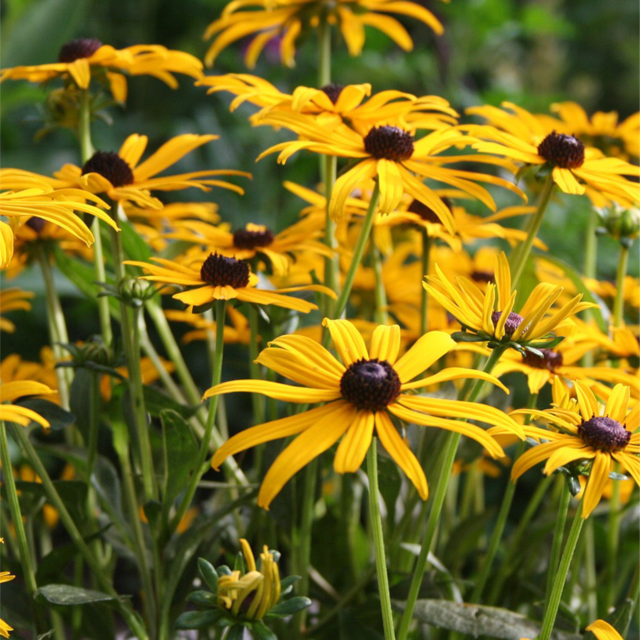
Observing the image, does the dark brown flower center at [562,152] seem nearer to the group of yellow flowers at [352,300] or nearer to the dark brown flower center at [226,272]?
the group of yellow flowers at [352,300]

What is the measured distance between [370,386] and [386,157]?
156 millimetres

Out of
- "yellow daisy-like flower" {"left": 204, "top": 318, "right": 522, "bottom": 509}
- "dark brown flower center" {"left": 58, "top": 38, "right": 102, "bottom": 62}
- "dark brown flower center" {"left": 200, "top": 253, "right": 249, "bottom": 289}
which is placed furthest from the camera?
"dark brown flower center" {"left": 58, "top": 38, "right": 102, "bottom": 62}

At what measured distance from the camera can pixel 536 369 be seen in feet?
1.42

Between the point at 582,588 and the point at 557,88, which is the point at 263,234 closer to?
the point at 582,588

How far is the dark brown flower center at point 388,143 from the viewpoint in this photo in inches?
16.4

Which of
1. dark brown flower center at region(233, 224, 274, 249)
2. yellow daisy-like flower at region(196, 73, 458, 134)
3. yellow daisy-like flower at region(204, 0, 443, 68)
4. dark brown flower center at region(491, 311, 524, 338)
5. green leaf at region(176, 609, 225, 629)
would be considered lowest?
green leaf at region(176, 609, 225, 629)

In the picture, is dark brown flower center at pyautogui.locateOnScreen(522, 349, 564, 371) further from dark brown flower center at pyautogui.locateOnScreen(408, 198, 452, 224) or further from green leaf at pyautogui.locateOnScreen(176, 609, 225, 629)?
green leaf at pyautogui.locateOnScreen(176, 609, 225, 629)

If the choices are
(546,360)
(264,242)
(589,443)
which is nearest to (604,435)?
(589,443)

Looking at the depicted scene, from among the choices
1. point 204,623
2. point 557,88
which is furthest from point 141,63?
point 557,88

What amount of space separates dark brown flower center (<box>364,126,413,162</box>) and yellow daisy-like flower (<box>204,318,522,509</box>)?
116mm

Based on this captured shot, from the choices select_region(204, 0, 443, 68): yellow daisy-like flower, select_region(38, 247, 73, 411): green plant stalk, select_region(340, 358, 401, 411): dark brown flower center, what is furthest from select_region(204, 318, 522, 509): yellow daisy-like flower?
select_region(204, 0, 443, 68): yellow daisy-like flower

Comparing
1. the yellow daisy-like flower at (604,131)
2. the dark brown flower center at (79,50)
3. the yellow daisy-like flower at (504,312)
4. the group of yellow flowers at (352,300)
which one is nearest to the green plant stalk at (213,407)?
the group of yellow flowers at (352,300)

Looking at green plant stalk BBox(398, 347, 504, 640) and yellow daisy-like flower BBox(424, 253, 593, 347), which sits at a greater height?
yellow daisy-like flower BBox(424, 253, 593, 347)

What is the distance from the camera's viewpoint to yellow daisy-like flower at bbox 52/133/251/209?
0.42 m
